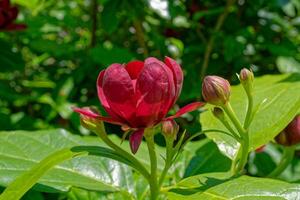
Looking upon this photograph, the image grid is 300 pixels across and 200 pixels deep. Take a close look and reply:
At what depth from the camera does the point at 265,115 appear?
44.4 inches

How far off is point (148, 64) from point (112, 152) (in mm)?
161

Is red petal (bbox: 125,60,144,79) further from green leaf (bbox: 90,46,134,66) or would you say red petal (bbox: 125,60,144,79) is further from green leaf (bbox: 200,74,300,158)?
green leaf (bbox: 90,46,134,66)

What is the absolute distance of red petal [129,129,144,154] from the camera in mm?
878

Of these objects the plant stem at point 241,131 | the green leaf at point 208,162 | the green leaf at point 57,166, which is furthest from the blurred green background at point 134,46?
the plant stem at point 241,131

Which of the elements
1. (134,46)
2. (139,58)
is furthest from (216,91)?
(134,46)

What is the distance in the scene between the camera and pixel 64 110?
1.99 meters

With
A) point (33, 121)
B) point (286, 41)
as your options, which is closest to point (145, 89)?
point (33, 121)

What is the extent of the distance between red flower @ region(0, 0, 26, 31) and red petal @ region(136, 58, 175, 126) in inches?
43.3

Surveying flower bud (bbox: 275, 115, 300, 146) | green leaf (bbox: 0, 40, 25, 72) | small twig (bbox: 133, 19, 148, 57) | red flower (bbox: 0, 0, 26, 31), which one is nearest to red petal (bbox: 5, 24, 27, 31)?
red flower (bbox: 0, 0, 26, 31)

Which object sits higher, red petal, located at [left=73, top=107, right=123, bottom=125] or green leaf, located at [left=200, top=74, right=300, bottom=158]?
red petal, located at [left=73, top=107, right=123, bottom=125]

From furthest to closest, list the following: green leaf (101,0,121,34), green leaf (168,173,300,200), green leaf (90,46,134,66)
Result: 1. green leaf (101,0,121,34)
2. green leaf (90,46,134,66)
3. green leaf (168,173,300,200)

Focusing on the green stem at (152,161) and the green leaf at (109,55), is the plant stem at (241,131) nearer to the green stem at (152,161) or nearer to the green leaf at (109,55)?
the green stem at (152,161)

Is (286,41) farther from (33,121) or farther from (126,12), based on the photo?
(33,121)

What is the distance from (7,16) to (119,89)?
112 centimetres
